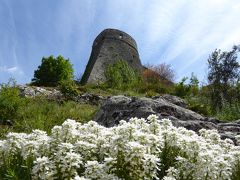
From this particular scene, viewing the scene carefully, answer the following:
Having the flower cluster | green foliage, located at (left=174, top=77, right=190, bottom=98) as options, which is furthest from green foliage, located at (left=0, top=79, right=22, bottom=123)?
green foliage, located at (left=174, top=77, right=190, bottom=98)

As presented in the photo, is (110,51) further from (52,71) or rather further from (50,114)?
(50,114)

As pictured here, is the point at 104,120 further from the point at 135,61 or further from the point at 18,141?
the point at 135,61

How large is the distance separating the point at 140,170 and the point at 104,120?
597 centimetres

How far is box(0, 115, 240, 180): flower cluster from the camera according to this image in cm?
456

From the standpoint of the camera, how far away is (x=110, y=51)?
33594 millimetres

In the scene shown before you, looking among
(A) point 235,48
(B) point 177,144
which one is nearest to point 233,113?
(B) point 177,144

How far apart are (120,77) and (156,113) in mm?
15940

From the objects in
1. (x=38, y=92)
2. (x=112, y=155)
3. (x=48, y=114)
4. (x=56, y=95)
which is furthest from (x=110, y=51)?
(x=112, y=155)

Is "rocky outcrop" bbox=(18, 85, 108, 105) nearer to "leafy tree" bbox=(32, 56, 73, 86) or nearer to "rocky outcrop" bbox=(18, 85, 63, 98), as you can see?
"rocky outcrop" bbox=(18, 85, 63, 98)

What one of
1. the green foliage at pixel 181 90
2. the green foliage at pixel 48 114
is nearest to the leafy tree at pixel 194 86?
the green foliage at pixel 181 90

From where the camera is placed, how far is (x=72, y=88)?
19.6 metres

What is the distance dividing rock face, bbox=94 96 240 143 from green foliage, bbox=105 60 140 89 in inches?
530

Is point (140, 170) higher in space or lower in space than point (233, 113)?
lower

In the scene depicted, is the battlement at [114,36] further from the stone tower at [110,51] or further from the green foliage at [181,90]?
the green foliage at [181,90]
